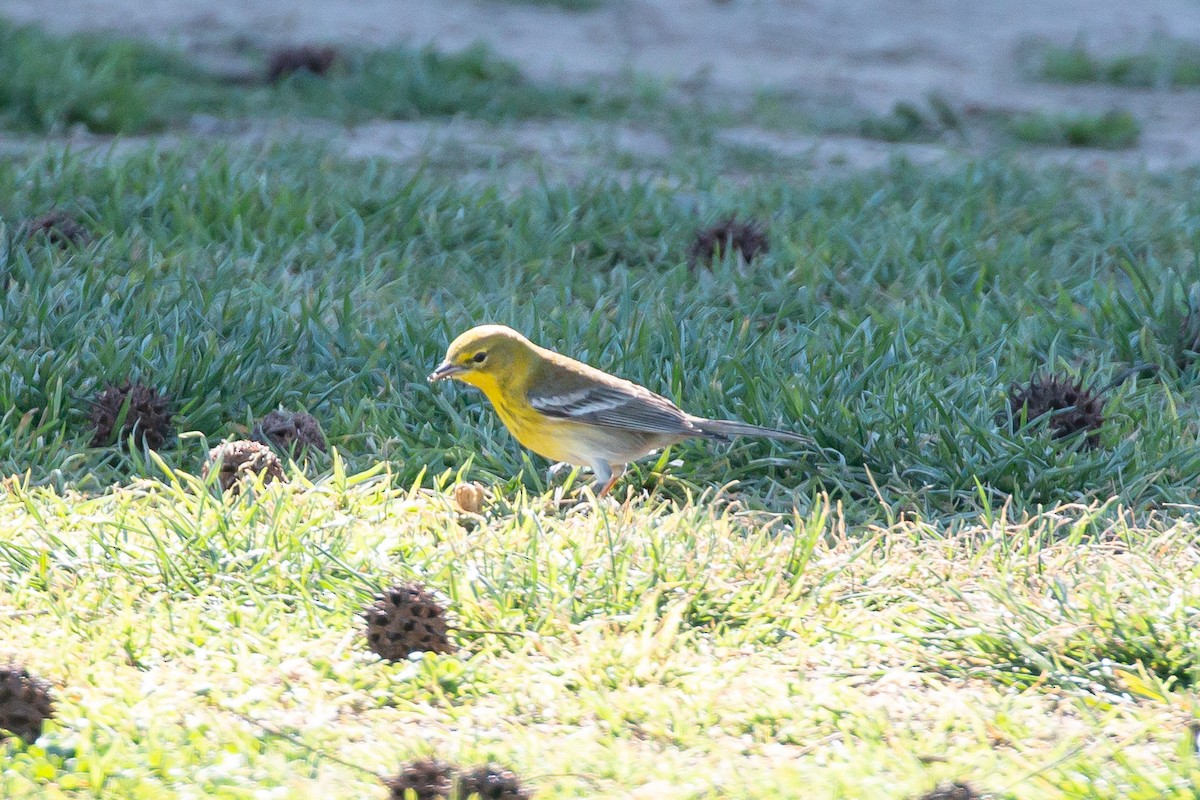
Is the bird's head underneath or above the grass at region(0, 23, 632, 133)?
underneath

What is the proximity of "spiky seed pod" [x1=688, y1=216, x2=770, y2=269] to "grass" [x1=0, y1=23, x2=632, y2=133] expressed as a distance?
104 inches

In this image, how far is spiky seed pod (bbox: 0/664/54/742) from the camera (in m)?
2.93

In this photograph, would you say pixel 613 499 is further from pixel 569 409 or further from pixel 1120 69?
pixel 1120 69

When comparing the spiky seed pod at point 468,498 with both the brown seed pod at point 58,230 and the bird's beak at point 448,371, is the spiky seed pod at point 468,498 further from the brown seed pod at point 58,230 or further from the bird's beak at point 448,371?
the brown seed pod at point 58,230

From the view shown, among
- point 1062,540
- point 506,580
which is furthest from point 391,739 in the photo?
point 1062,540

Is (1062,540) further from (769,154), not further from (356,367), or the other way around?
(769,154)

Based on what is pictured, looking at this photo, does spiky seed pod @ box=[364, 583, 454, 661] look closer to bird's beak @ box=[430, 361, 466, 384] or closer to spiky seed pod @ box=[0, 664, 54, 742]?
spiky seed pod @ box=[0, 664, 54, 742]

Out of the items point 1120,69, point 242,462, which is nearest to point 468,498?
point 242,462

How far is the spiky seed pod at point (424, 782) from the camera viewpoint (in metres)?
2.79

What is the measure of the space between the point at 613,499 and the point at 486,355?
1.74 feet

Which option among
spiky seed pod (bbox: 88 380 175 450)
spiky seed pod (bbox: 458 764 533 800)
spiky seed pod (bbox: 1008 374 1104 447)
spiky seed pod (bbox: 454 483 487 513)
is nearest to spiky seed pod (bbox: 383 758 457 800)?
spiky seed pod (bbox: 458 764 533 800)

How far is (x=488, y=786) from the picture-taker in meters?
2.79

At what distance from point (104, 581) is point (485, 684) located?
1.00 m

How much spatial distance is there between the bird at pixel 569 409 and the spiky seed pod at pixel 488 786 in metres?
1.47
